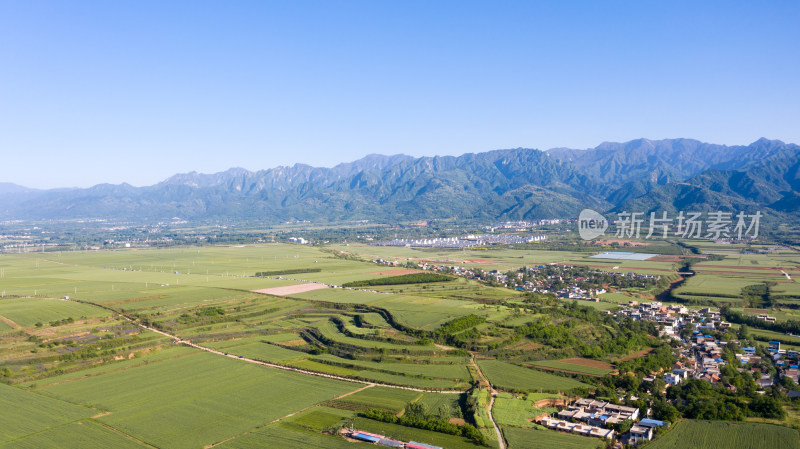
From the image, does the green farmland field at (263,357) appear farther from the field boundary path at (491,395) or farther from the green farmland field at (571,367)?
the field boundary path at (491,395)

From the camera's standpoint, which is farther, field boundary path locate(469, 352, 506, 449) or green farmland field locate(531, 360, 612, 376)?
green farmland field locate(531, 360, 612, 376)

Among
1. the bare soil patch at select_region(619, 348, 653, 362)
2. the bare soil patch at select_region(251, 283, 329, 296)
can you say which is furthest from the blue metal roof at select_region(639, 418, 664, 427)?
the bare soil patch at select_region(251, 283, 329, 296)

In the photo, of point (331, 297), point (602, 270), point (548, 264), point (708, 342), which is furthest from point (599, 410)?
point (548, 264)

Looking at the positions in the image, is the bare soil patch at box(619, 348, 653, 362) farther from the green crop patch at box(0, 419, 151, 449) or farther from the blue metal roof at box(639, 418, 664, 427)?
the green crop patch at box(0, 419, 151, 449)

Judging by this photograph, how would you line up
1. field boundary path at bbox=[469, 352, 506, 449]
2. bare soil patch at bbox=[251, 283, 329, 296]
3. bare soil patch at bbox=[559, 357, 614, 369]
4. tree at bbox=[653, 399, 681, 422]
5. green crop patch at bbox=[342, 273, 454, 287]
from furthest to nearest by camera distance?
green crop patch at bbox=[342, 273, 454, 287], bare soil patch at bbox=[251, 283, 329, 296], bare soil patch at bbox=[559, 357, 614, 369], tree at bbox=[653, 399, 681, 422], field boundary path at bbox=[469, 352, 506, 449]

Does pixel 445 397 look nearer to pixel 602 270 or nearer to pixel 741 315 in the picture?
pixel 741 315

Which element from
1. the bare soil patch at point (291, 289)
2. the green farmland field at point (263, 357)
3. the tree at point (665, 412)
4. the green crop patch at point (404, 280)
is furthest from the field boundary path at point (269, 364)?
the green crop patch at point (404, 280)

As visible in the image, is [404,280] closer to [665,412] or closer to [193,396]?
[193,396]
